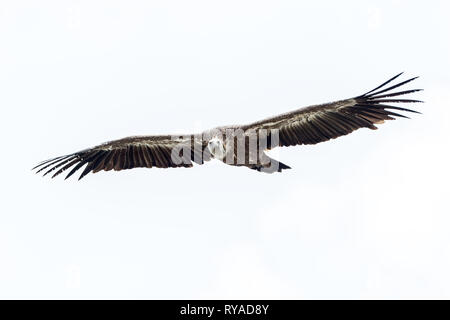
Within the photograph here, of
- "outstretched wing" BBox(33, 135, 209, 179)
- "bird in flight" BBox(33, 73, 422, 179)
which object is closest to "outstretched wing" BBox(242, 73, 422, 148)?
"bird in flight" BBox(33, 73, 422, 179)

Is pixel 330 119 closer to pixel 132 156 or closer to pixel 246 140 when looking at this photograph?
pixel 246 140

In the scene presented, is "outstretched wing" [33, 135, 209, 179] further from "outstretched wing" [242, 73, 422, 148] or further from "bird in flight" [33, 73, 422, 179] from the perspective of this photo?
"outstretched wing" [242, 73, 422, 148]

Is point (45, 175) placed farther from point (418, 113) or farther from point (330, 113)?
point (418, 113)

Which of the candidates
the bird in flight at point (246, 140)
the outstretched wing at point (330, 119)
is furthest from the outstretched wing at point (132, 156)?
the outstretched wing at point (330, 119)

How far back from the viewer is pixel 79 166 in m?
21.5

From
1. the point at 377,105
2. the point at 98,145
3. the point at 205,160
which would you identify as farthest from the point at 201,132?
the point at 377,105

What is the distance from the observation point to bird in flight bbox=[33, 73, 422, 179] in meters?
19.6

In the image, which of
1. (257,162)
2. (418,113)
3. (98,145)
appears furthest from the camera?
(98,145)

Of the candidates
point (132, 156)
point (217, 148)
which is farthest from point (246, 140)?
point (132, 156)

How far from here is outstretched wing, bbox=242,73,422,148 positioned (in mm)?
19438

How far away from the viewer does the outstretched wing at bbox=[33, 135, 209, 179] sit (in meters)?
21.5

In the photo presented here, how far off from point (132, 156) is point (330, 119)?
15.9ft

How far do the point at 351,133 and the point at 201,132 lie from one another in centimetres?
340

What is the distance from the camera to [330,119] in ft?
65.6
